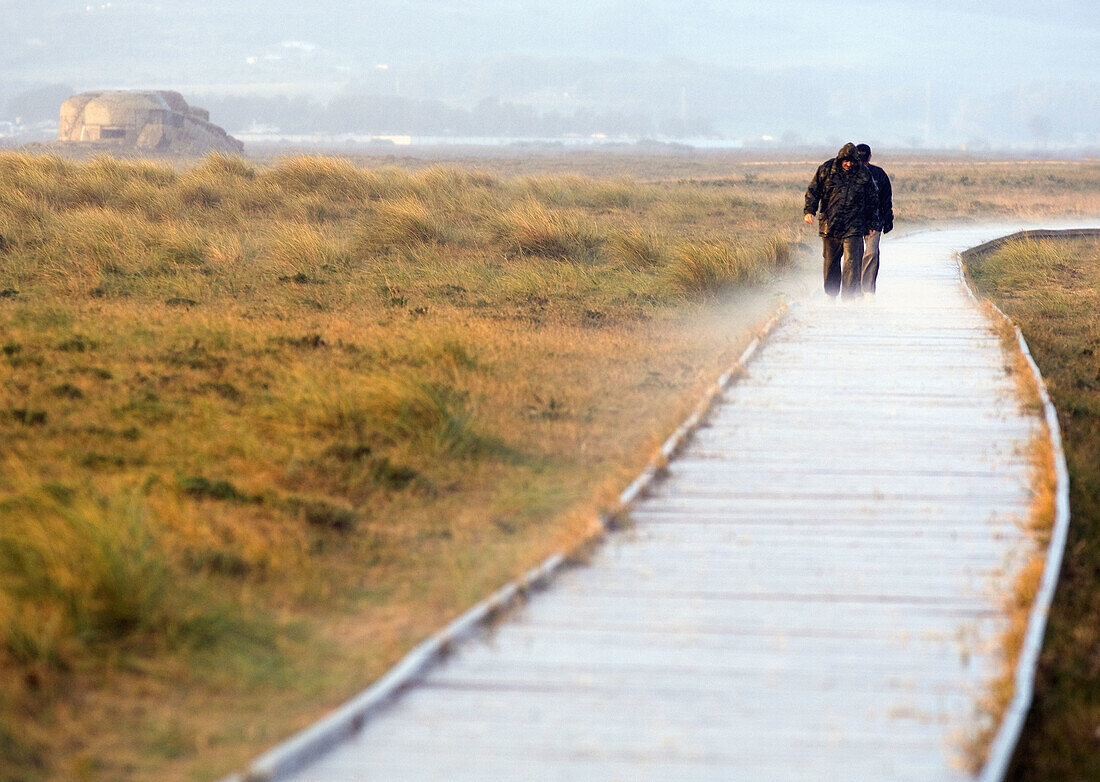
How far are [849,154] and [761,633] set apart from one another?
8.22 m

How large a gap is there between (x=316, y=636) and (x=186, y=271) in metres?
11.6

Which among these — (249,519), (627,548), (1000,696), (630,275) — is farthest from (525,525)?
(630,275)

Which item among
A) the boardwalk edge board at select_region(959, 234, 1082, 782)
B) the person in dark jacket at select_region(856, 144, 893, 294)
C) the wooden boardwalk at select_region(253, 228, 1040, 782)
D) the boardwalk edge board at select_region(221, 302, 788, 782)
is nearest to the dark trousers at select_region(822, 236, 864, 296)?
the person in dark jacket at select_region(856, 144, 893, 294)

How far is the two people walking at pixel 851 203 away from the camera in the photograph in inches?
451

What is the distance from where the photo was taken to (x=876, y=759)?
320 centimetres

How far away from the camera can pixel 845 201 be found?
11.5 metres

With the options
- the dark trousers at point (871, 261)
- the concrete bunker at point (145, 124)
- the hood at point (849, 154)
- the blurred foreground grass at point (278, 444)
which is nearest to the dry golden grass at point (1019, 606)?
the blurred foreground grass at point (278, 444)

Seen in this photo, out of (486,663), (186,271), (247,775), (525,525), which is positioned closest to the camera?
(247,775)

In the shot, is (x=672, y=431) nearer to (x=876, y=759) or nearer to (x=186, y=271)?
(x=876, y=759)

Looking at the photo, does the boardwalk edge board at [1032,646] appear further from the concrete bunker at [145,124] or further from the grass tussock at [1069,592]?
the concrete bunker at [145,124]

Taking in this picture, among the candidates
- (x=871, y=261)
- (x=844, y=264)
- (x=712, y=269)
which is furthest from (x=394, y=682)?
(x=712, y=269)

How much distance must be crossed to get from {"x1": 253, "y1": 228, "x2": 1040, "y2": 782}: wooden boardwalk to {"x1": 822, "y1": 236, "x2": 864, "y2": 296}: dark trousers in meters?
5.05

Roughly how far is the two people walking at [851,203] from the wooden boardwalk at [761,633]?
15.8 feet

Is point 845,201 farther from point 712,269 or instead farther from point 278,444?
point 278,444
